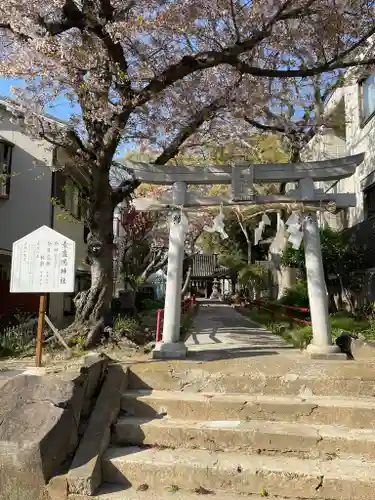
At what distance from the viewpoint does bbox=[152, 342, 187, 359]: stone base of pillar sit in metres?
7.68

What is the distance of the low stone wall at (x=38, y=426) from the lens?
4.44 m

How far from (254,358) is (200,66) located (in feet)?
18.1

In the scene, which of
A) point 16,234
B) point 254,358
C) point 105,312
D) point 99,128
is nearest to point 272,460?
point 254,358

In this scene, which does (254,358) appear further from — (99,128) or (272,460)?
(99,128)

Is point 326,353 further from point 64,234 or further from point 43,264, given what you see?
point 64,234

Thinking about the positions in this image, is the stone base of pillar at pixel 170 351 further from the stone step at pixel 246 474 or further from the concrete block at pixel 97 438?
the stone step at pixel 246 474

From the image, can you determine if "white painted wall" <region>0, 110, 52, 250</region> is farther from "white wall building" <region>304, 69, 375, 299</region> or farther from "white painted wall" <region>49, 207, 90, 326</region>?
"white wall building" <region>304, 69, 375, 299</region>

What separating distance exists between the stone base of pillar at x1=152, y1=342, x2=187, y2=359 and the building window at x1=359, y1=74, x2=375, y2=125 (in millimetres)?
10113

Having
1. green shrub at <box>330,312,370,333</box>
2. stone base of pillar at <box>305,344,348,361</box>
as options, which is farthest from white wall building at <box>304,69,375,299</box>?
stone base of pillar at <box>305,344,348,361</box>

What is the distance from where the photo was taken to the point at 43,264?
673cm

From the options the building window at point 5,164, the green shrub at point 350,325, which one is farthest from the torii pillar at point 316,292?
the building window at point 5,164

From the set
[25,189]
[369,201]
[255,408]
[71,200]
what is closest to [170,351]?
[255,408]

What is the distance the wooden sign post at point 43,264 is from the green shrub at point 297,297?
1028 cm

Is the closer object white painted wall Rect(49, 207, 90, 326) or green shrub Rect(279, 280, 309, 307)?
green shrub Rect(279, 280, 309, 307)
